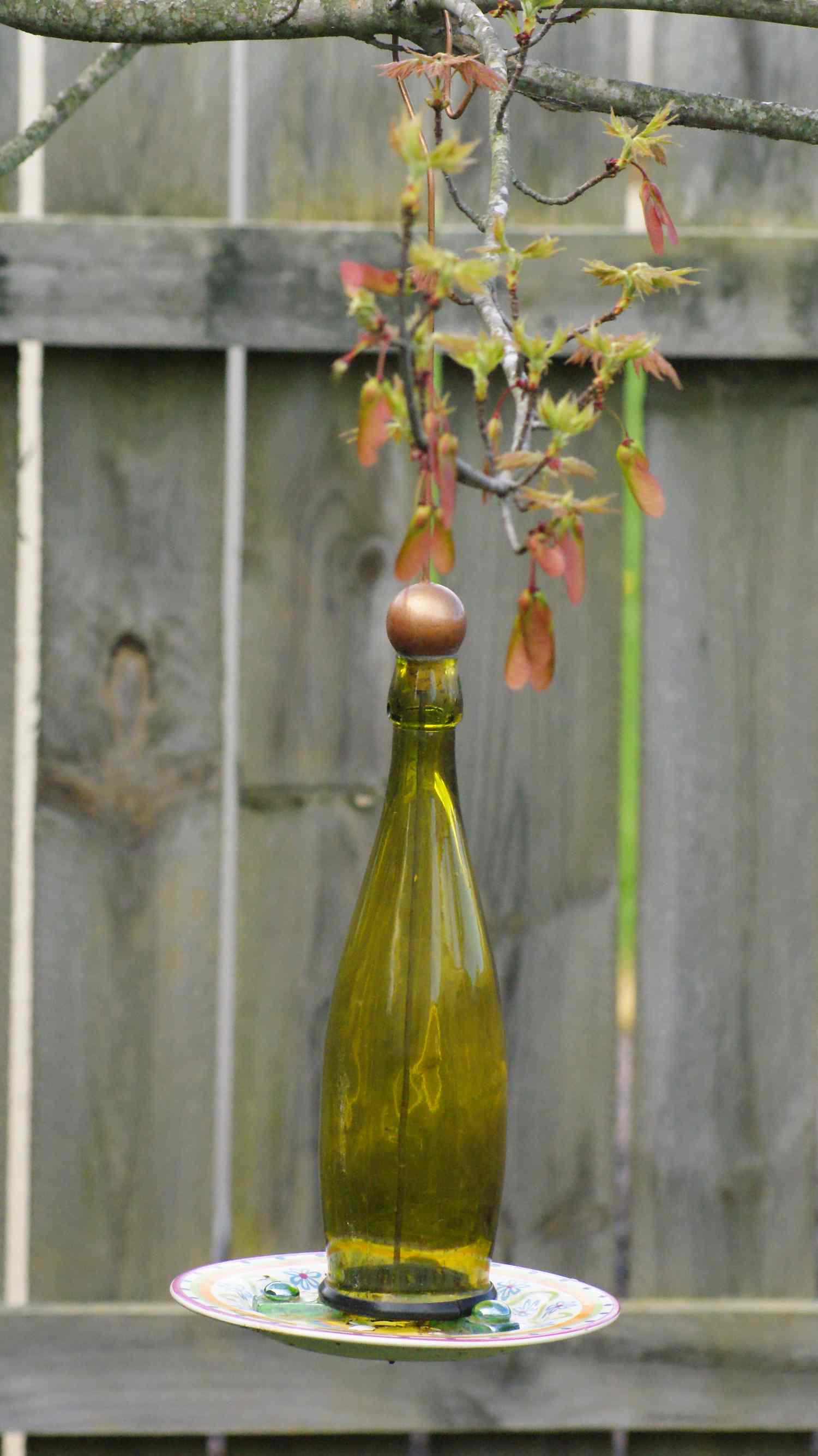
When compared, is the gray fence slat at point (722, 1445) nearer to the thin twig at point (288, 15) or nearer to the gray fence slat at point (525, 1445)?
the gray fence slat at point (525, 1445)

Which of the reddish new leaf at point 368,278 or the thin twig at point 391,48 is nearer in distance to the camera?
the reddish new leaf at point 368,278

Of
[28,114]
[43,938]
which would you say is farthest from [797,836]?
[28,114]


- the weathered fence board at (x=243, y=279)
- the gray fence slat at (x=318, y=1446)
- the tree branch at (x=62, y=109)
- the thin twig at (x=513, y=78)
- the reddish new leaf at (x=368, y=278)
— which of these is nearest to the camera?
the reddish new leaf at (x=368, y=278)

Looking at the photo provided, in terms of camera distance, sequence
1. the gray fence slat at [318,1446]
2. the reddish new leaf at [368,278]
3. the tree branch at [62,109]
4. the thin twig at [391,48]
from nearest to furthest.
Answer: the reddish new leaf at [368,278] < the thin twig at [391,48] < the tree branch at [62,109] < the gray fence slat at [318,1446]

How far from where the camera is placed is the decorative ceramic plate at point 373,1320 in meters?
0.67

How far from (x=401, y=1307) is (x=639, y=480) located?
1.31 ft

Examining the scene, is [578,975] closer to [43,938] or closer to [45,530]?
[43,938]

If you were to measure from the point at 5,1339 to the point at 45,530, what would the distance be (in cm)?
81

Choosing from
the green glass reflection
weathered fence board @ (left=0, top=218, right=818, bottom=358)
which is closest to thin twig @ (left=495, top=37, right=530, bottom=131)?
A: the green glass reflection

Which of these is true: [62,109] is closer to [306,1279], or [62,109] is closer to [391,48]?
[391,48]

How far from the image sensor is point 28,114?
5.27 ft

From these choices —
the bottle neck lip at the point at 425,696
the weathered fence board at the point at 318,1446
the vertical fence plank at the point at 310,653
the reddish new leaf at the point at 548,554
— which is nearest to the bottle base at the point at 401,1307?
the bottle neck lip at the point at 425,696

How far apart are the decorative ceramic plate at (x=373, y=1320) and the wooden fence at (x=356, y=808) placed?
77 centimetres

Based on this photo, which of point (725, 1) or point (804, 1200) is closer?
point (725, 1)
